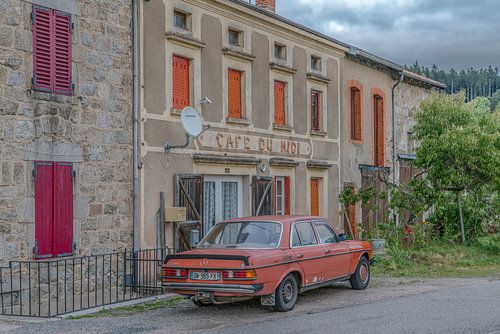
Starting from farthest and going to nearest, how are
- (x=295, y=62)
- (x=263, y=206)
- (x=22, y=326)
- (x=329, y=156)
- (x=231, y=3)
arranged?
(x=329, y=156)
(x=295, y=62)
(x=263, y=206)
(x=231, y=3)
(x=22, y=326)

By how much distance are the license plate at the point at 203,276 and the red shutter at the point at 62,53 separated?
4498 millimetres

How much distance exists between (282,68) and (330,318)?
33.4ft

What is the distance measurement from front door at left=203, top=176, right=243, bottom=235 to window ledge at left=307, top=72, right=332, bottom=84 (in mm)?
4504

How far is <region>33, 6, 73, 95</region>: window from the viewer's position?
12.8m

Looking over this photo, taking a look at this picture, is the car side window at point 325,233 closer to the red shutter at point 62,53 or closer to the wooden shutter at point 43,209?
the wooden shutter at point 43,209

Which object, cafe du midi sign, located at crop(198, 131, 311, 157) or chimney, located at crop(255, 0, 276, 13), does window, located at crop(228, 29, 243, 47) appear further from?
chimney, located at crop(255, 0, 276, 13)

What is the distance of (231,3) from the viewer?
17.6 metres

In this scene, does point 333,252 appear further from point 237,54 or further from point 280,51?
point 280,51

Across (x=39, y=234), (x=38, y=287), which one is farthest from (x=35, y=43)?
(x=38, y=287)

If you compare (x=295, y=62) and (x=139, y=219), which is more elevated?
(x=295, y=62)

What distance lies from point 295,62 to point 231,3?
3576 millimetres

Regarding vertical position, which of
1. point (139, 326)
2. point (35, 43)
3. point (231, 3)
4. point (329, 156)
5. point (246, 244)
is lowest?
point (139, 326)

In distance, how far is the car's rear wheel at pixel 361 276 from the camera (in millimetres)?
14078

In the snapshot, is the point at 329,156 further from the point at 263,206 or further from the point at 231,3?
the point at 231,3
